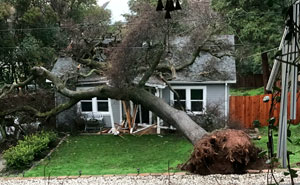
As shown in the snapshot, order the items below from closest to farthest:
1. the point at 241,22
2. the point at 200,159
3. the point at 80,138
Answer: the point at 200,159 → the point at 80,138 → the point at 241,22

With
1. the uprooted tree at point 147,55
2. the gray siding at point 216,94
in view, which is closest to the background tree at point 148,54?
the uprooted tree at point 147,55

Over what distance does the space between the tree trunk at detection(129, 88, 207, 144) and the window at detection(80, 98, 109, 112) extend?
14.4 ft

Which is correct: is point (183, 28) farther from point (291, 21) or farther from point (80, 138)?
point (291, 21)

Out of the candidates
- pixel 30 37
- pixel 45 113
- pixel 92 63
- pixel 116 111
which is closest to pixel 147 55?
pixel 92 63

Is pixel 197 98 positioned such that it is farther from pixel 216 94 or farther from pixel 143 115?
pixel 143 115

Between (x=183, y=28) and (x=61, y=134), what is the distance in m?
6.93

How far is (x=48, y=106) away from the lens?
43.3ft

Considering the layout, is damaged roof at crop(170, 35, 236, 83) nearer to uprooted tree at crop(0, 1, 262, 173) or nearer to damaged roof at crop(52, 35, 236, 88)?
damaged roof at crop(52, 35, 236, 88)

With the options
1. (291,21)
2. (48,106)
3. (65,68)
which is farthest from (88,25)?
(291,21)

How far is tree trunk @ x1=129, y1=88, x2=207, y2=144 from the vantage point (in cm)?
796

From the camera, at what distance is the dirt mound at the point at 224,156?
6270 mm

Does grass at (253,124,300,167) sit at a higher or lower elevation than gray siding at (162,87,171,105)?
lower

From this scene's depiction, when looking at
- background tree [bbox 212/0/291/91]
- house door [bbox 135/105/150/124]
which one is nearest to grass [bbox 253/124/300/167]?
background tree [bbox 212/0/291/91]

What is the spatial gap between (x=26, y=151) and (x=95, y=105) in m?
5.06
